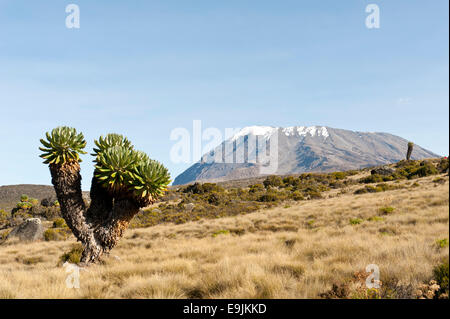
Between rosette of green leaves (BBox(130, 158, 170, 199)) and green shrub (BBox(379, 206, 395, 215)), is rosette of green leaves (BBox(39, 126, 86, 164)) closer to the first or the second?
rosette of green leaves (BBox(130, 158, 170, 199))

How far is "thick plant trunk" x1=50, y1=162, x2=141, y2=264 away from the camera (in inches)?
425

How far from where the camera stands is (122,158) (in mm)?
10117

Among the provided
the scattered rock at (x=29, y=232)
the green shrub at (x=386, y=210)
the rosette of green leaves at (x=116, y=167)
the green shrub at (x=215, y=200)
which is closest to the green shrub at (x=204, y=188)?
the green shrub at (x=215, y=200)

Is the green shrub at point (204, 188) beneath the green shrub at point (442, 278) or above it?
beneath

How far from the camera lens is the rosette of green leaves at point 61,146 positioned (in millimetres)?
10500

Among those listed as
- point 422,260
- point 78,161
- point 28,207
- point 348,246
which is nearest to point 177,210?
point 28,207

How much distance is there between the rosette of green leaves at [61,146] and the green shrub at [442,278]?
1077cm

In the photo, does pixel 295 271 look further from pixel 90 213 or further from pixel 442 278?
pixel 90 213

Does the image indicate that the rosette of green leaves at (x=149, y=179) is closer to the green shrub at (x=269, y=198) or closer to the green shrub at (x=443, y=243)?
the green shrub at (x=443, y=243)

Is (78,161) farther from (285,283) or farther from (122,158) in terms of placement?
(285,283)

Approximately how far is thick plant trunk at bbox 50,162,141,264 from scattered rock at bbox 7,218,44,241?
20549mm

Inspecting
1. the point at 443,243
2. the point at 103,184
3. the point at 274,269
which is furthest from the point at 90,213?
the point at 443,243
